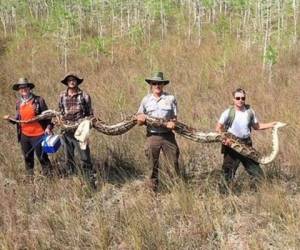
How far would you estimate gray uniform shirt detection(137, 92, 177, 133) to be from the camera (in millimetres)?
5238

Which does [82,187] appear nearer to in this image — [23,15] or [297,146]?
[297,146]

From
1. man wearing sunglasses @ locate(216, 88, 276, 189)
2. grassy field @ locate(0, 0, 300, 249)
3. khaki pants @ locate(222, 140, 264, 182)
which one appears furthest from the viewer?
khaki pants @ locate(222, 140, 264, 182)

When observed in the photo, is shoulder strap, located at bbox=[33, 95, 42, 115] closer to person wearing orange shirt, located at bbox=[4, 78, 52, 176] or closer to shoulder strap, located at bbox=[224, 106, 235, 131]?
person wearing orange shirt, located at bbox=[4, 78, 52, 176]

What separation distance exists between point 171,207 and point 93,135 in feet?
10.7

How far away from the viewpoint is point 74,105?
567 cm

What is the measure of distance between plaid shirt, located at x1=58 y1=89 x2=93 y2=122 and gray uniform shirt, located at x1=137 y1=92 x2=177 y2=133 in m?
0.89

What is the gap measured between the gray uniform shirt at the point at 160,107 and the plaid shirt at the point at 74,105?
0.89 meters

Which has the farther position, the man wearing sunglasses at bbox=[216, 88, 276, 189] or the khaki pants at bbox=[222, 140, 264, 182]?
the khaki pants at bbox=[222, 140, 264, 182]

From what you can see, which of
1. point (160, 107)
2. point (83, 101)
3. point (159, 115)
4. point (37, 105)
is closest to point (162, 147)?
point (159, 115)

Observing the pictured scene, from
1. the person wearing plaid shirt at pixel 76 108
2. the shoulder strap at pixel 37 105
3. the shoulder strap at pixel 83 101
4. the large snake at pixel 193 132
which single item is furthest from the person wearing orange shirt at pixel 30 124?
the shoulder strap at pixel 83 101

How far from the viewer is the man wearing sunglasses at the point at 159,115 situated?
523 centimetres

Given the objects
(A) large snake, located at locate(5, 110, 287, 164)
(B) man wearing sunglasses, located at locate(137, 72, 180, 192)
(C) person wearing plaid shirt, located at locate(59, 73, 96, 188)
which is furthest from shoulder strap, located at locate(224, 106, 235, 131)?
(C) person wearing plaid shirt, located at locate(59, 73, 96, 188)

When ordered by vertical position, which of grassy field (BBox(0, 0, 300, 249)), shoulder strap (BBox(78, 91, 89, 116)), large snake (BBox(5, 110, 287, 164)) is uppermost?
shoulder strap (BBox(78, 91, 89, 116))

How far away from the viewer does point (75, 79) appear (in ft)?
18.1
